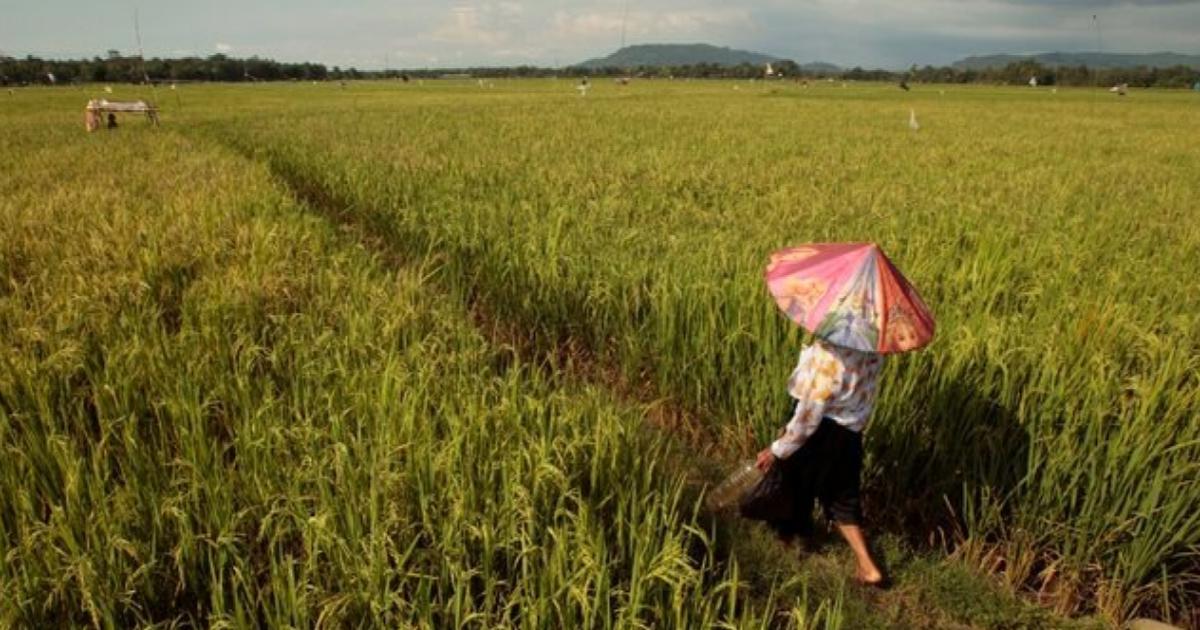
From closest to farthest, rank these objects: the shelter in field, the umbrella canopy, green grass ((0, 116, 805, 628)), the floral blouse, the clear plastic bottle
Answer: green grass ((0, 116, 805, 628)), the umbrella canopy, the floral blouse, the clear plastic bottle, the shelter in field

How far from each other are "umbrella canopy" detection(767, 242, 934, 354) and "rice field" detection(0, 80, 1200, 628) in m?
0.88

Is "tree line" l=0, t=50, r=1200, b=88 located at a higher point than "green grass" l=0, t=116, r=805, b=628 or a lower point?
higher

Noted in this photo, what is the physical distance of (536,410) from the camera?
298 cm

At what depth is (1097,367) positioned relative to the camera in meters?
3.18

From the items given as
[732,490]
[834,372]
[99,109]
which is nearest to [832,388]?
[834,372]

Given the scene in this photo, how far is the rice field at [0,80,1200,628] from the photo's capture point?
2.27m

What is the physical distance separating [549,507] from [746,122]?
66.0 feet

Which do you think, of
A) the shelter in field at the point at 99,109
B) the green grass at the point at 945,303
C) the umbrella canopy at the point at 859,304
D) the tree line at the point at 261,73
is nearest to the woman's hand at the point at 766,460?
the green grass at the point at 945,303

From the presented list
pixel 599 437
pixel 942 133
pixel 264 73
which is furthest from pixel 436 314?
pixel 264 73

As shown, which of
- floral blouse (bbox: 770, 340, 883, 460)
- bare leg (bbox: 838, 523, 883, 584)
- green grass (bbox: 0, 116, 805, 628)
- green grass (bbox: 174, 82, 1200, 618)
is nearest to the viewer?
green grass (bbox: 0, 116, 805, 628)

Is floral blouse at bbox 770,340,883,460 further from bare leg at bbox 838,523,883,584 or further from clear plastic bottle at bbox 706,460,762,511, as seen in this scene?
bare leg at bbox 838,523,883,584

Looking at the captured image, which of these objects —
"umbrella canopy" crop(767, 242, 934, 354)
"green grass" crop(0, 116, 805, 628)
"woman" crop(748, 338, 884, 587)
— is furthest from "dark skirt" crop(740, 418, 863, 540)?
"umbrella canopy" crop(767, 242, 934, 354)

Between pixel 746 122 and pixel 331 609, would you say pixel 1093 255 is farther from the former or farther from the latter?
pixel 746 122

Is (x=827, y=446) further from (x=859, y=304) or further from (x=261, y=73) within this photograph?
(x=261, y=73)
